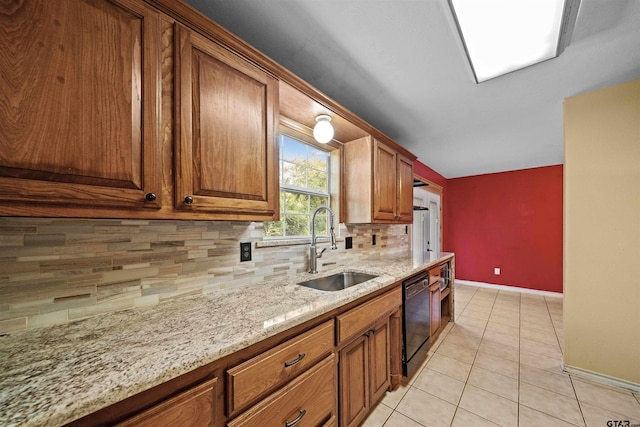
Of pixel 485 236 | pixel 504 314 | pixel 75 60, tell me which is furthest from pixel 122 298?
pixel 485 236

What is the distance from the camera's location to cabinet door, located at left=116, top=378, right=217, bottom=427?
620mm

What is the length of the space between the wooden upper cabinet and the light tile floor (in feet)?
4.59

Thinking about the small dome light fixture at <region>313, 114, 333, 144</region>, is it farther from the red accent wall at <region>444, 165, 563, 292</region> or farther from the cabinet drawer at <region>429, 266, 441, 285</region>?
the red accent wall at <region>444, 165, 563, 292</region>

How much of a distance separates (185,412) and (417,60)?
2108 mm

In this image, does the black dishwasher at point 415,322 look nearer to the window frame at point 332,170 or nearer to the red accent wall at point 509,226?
the window frame at point 332,170

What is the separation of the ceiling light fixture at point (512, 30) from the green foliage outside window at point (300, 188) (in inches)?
51.2

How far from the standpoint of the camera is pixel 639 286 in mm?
1804

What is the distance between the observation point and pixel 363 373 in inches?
57.6

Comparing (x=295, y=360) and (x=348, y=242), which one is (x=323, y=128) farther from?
(x=295, y=360)

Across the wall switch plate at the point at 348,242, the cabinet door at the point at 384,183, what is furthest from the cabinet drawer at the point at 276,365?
the cabinet door at the point at 384,183

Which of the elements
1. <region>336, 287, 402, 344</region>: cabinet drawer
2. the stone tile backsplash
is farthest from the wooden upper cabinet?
the stone tile backsplash

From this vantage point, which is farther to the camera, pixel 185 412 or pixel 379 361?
pixel 379 361

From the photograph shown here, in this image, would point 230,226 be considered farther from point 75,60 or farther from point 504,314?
point 504,314

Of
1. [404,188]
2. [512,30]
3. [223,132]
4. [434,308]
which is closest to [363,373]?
[434,308]
